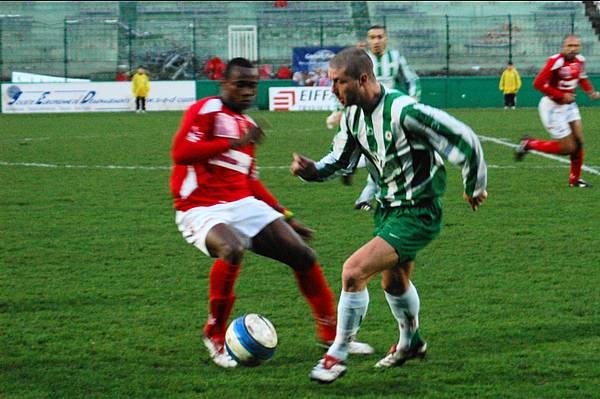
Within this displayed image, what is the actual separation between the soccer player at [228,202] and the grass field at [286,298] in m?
0.26

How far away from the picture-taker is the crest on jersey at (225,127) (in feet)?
17.5

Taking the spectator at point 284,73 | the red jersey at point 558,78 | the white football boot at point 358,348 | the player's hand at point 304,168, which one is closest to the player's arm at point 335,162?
the player's hand at point 304,168

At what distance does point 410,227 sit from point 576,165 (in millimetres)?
8100

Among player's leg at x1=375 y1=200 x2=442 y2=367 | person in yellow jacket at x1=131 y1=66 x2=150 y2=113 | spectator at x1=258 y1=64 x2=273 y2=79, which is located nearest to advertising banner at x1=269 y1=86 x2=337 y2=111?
spectator at x1=258 y1=64 x2=273 y2=79

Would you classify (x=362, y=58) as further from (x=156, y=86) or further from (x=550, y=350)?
(x=156, y=86)

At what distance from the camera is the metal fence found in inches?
1487

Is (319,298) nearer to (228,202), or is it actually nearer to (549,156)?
(228,202)

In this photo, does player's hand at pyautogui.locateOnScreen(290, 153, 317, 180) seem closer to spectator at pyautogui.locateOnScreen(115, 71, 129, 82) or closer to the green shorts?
the green shorts

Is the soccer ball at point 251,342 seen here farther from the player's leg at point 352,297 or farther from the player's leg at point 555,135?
the player's leg at point 555,135

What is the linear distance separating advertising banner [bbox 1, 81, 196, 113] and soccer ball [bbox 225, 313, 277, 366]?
96.5 ft

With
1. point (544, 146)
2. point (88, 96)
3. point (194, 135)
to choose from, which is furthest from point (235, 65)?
point (88, 96)

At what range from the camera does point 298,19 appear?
41125mm

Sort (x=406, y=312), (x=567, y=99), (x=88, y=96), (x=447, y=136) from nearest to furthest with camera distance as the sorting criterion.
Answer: (x=447, y=136) → (x=406, y=312) → (x=567, y=99) → (x=88, y=96)

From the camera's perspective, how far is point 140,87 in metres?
33.1
